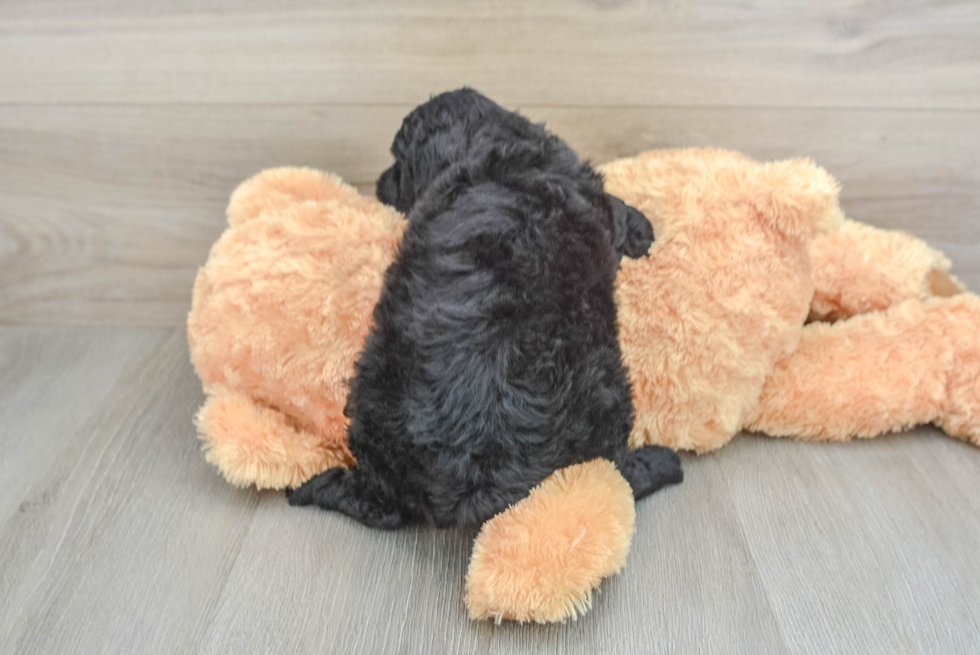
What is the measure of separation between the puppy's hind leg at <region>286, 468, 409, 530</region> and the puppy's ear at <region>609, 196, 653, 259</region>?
29 centimetres

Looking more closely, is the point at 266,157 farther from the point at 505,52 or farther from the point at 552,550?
the point at 552,550

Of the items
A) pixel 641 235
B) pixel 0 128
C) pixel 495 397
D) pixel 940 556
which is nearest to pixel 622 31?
pixel 641 235

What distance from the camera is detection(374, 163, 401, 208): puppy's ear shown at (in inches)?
23.3

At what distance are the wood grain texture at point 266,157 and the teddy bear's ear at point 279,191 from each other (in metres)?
0.08

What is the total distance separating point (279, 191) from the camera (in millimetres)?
664

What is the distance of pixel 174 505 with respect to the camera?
1.91 feet

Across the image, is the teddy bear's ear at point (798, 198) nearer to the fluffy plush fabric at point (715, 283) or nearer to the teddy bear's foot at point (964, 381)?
the fluffy plush fabric at point (715, 283)

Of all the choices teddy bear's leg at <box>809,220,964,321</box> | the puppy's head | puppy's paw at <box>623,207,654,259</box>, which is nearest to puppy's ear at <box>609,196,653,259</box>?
puppy's paw at <box>623,207,654,259</box>

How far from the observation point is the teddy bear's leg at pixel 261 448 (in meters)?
0.56

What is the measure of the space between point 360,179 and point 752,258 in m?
0.45

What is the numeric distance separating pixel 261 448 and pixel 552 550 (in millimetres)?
273

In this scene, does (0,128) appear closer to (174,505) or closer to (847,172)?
(174,505)

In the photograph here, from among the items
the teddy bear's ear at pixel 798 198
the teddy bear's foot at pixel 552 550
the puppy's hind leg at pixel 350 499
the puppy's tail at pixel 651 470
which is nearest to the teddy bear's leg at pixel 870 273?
the teddy bear's ear at pixel 798 198

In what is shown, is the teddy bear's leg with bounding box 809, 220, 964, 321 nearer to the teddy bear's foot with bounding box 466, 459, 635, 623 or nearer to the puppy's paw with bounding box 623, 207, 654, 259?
the puppy's paw with bounding box 623, 207, 654, 259
